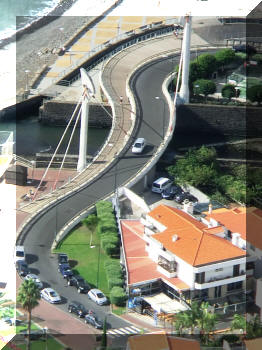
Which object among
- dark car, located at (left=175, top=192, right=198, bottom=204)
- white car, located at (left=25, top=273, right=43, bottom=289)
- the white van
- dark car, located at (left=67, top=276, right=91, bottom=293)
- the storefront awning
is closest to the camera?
the storefront awning

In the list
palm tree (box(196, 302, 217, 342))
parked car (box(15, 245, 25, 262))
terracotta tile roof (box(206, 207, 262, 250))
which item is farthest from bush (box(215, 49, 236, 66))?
palm tree (box(196, 302, 217, 342))

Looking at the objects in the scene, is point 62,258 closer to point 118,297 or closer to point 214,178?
point 118,297

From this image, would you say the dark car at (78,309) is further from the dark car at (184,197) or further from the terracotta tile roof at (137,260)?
the dark car at (184,197)

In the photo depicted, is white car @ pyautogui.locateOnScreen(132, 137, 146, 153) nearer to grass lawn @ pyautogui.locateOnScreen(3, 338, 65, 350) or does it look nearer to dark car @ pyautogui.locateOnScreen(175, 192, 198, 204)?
dark car @ pyautogui.locateOnScreen(175, 192, 198, 204)

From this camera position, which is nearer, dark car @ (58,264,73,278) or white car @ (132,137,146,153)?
dark car @ (58,264,73,278)

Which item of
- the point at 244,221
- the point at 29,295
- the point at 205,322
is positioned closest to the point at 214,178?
the point at 244,221
